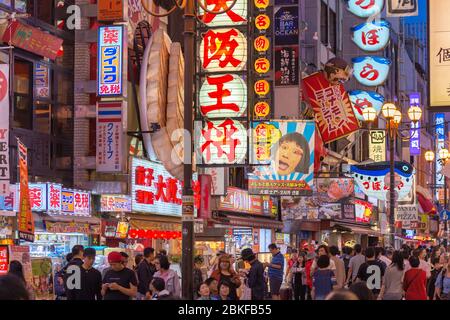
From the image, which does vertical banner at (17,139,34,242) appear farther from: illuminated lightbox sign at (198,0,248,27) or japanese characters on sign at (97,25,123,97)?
japanese characters on sign at (97,25,123,97)

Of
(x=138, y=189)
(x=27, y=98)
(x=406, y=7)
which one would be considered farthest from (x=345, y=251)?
(x=406, y=7)

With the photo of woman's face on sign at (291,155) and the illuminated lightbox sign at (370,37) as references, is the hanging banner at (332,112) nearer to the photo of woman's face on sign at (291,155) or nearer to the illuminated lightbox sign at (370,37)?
the photo of woman's face on sign at (291,155)

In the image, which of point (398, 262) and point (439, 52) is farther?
point (398, 262)

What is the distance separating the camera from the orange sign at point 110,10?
28906mm

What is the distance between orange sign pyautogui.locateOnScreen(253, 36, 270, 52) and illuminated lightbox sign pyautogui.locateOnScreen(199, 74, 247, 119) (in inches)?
368

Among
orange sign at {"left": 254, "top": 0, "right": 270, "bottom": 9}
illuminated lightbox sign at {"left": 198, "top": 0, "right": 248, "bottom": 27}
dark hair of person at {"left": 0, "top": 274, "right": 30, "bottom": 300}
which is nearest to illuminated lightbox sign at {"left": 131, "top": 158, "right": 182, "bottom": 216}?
orange sign at {"left": 254, "top": 0, "right": 270, "bottom": 9}

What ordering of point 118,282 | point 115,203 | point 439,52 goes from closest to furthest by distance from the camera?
point 439,52 < point 118,282 < point 115,203

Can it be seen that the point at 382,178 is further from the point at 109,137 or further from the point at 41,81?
the point at 41,81

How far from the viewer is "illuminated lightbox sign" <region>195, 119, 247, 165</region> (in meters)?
22.2

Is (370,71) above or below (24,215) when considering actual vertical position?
above

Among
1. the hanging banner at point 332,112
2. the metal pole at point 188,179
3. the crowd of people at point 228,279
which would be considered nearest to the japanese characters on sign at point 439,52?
the crowd of people at point 228,279

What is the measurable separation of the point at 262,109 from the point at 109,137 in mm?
5978

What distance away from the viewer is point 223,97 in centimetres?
2278

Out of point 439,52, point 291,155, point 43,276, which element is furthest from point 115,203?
point 439,52
